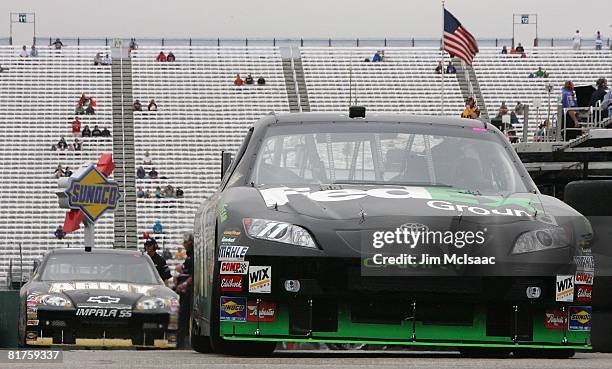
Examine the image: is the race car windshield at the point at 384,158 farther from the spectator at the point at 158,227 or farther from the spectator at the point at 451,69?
the spectator at the point at 451,69

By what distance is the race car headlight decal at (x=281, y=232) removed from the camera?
23.6 feet

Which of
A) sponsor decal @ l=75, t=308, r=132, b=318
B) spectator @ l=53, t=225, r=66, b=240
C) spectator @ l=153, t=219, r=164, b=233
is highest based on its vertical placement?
sponsor decal @ l=75, t=308, r=132, b=318

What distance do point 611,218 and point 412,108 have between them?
139 feet

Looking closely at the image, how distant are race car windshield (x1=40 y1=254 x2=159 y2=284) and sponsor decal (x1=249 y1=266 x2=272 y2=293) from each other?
268 inches

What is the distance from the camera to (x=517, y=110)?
49969 mm

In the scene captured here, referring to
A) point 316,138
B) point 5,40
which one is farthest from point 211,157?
point 316,138

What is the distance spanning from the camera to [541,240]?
735 centimetres

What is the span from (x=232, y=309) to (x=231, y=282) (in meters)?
0.14

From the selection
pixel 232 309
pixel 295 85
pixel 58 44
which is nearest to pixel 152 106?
pixel 295 85

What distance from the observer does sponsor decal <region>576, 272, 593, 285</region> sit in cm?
744

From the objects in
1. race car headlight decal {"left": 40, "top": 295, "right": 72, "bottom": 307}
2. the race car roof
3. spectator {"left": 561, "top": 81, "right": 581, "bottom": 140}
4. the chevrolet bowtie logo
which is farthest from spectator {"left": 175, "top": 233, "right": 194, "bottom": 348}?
spectator {"left": 561, "top": 81, "right": 581, "bottom": 140}

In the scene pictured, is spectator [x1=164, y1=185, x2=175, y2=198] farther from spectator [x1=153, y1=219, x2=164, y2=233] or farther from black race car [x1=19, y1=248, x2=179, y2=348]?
black race car [x1=19, y1=248, x2=179, y2=348]

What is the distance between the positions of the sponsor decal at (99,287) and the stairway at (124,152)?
27.5m

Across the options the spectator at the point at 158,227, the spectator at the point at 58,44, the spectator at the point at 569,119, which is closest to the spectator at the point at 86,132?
the spectator at the point at 158,227
